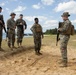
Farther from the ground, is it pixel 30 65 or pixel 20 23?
pixel 20 23

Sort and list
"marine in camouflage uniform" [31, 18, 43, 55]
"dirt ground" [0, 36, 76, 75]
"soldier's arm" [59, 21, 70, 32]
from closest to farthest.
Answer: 1. "dirt ground" [0, 36, 76, 75]
2. "soldier's arm" [59, 21, 70, 32]
3. "marine in camouflage uniform" [31, 18, 43, 55]

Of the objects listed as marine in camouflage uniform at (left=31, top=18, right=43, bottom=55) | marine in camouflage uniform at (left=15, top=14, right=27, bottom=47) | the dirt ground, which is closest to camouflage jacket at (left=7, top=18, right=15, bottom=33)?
marine in camouflage uniform at (left=15, top=14, right=27, bottom=47)

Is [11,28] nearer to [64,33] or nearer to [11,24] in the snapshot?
[11,24]

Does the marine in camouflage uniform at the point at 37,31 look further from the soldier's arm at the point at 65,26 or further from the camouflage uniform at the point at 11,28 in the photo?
the soldier's arm at the point at 65,26

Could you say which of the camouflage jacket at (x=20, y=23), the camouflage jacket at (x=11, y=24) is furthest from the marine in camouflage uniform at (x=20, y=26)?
the camouflage jacket at (x=11, y=24)

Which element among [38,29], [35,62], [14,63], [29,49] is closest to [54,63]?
[35,62]

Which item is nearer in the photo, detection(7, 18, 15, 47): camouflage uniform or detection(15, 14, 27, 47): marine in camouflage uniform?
detection(7, 18, 15, 47): camouflage uniform

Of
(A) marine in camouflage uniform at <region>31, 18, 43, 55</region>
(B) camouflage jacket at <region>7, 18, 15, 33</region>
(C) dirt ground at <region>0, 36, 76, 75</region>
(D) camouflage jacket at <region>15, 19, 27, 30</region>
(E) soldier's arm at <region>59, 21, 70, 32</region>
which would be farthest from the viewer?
(D) camouflage jacket at <region>15, 19, 27, 30</region>

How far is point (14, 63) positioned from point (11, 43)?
12.9 ft

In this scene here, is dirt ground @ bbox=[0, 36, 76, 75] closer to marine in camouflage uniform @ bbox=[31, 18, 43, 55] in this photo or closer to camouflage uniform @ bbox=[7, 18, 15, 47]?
marine in camouflage uniform @ bbox=[31, 18, 43, 55]

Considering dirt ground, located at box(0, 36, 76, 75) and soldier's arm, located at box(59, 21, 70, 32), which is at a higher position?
soldier's arm, located at box(59, 21, 70, 32)

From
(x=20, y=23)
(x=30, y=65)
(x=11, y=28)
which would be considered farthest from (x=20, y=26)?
(x=30, y=65)

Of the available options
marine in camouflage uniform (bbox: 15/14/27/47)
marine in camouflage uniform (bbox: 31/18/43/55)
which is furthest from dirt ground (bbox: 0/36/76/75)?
marine in camouflage uniform (bbox: 15/14/27/47)

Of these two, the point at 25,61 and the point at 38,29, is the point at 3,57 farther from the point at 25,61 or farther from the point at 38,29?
the point at 38,29
